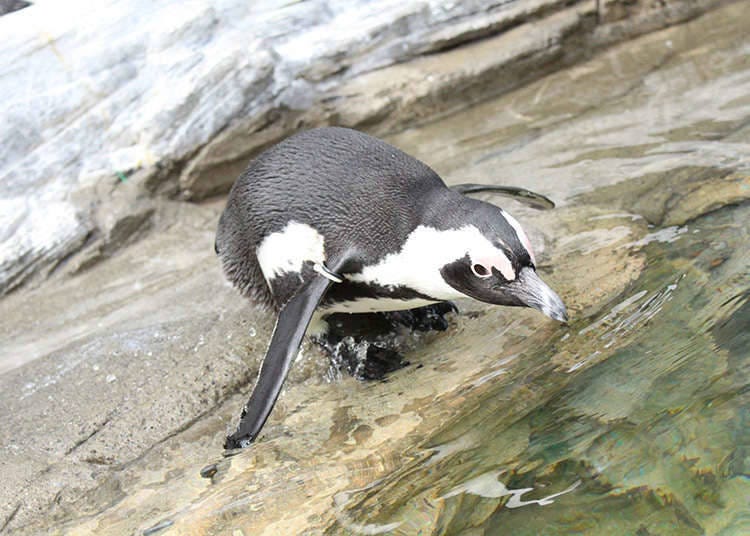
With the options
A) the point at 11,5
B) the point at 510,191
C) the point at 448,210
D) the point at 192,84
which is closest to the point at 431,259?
the point at 448,210

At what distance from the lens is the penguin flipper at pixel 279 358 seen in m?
2.26

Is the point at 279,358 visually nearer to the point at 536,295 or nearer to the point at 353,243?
the point at 353,243

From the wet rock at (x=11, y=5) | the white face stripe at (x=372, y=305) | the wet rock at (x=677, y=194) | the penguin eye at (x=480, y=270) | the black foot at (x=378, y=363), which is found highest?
the wet rock at (x=11, y=5)

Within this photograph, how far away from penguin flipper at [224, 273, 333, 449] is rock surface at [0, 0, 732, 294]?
1761mm

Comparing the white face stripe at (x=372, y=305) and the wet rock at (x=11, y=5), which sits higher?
the wet rock at (x=11, y=5)

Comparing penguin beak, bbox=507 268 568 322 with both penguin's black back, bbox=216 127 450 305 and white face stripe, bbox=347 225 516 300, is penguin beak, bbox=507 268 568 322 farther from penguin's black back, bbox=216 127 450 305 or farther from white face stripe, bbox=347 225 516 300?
penguin's black back, bbox=216 127 450 305

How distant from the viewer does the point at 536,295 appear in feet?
7.30

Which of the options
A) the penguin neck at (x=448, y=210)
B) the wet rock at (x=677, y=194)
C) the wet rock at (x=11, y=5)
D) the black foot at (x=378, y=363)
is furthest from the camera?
the wet rock at (x=11, y=5)

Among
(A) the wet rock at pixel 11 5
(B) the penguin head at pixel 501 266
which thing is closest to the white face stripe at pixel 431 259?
(B) the penguin head at pixel 501 266

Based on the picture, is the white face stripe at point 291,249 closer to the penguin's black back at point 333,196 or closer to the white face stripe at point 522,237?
the penguin's black back at point 333,196

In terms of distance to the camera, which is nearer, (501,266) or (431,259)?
(501,266)

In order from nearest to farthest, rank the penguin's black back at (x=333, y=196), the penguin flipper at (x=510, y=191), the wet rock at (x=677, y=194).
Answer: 1. the penguin's black back at (x=333, y=196)
2. the wet rock at (x=677, y=194)
3. the penguin flipper at (x=510, y=191)

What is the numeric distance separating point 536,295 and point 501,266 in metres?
0.12

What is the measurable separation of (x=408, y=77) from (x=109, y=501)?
3.01 m
